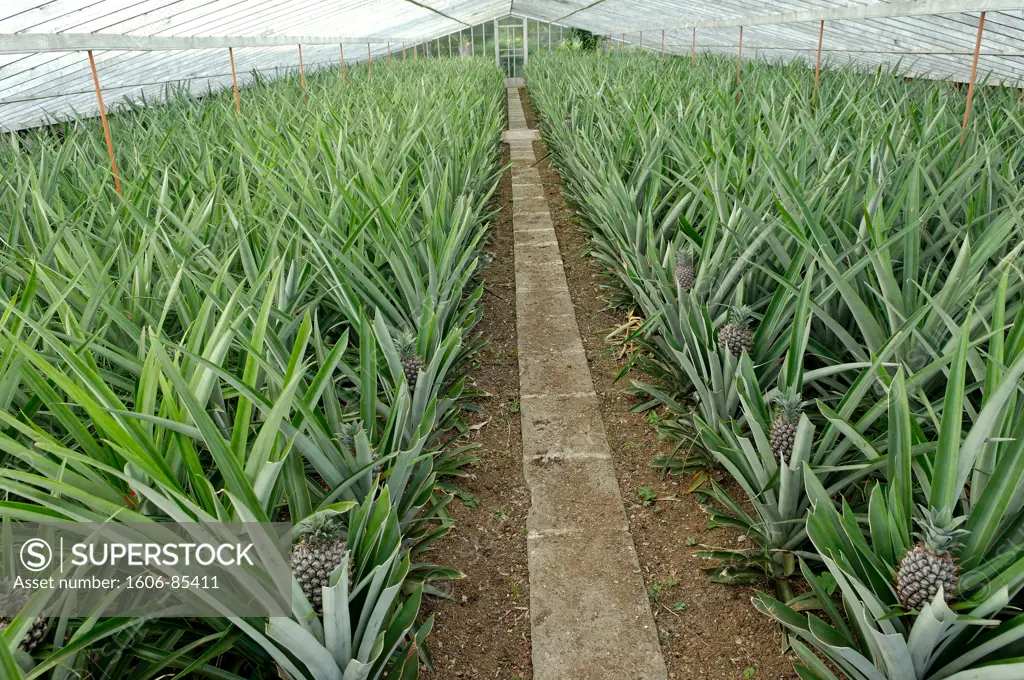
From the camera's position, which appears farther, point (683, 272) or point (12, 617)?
point (683, 272)

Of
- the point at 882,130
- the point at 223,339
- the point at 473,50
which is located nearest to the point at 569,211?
the point at 882,130

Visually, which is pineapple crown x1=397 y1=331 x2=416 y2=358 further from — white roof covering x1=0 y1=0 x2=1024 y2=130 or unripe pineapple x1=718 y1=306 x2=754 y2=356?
white roof covering x1=0 y1=0 x2=1024 y2=130

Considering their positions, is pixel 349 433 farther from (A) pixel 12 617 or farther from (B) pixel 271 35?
(B) pixel 271 35

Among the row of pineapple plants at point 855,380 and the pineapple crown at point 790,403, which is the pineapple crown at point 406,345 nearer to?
the row of pineapple plants at point 855,380

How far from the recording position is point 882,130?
78.7 inches

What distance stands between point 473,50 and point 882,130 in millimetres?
17296

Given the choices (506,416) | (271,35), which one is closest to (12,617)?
(506,416)

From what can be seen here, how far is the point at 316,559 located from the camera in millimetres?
891

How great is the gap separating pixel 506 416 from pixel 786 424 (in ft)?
3.43

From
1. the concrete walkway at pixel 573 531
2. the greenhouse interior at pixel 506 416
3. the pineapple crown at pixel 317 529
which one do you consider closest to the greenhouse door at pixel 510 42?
the greenhouse interior at pixel 506 416

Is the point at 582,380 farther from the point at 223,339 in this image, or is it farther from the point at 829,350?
the point at 223,339

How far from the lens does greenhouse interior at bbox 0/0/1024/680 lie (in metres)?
0.88

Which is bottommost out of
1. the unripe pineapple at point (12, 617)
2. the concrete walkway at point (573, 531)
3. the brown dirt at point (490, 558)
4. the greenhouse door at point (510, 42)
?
the brown dirt at point (490, 558)

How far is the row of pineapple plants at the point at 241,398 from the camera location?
2.83 ft
